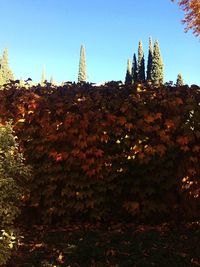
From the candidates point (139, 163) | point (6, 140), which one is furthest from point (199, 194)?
point (6, 140)

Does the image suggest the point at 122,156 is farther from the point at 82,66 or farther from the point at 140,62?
the point at 82,66

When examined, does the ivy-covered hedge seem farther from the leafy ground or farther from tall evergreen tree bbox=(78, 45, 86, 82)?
tall evergreen tree bbox=(78, 45, 86, 82)

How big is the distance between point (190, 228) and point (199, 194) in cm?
70

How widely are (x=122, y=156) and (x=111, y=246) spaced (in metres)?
1.86

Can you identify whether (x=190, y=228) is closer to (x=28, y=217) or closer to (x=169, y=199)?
(x=169, y=199)

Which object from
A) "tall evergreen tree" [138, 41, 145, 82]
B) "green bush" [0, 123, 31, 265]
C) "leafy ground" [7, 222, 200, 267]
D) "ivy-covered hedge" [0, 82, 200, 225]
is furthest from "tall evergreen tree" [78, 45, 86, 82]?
"green bush" [0, 123, 31, 265]

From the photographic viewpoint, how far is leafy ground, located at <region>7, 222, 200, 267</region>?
5590mm

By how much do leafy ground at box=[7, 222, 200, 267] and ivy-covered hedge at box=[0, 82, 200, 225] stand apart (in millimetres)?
388

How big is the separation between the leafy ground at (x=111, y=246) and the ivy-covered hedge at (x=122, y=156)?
0.39m

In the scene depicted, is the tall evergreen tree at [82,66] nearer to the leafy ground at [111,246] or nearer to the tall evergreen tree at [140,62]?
the tall evergreen tree at [140,62]

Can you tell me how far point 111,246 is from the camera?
6.20 m

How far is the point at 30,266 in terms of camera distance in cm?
548

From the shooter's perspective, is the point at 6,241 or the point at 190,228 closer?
the point at 6,241

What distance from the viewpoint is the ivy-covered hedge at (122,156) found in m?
7.45
